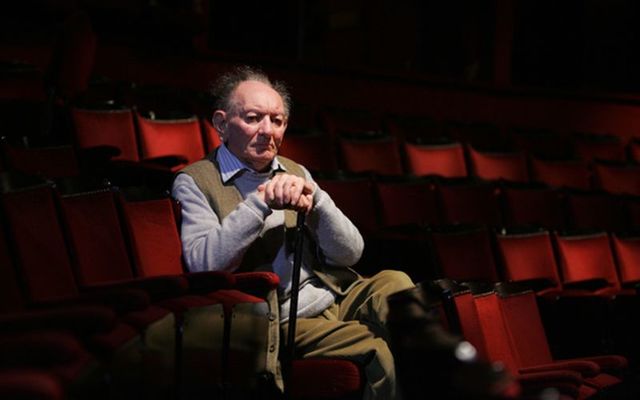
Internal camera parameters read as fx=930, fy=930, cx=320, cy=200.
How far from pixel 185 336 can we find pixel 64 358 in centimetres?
13

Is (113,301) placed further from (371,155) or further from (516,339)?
(371,155)

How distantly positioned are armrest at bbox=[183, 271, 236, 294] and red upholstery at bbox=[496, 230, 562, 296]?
0.45 meters

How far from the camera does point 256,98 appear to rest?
1.95 ft

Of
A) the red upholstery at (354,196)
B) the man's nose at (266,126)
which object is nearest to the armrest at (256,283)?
the man's nose at (266,126)

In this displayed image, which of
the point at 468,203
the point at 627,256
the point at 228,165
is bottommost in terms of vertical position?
the point at 627,256

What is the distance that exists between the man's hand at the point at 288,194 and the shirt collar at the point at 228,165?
50 mm

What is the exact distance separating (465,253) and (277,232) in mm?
290

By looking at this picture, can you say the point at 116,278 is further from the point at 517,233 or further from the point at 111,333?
the point at 517,233

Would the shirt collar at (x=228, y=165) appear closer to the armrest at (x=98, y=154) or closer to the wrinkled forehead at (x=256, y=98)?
the wrinkled forehead at (x=256, y=98)

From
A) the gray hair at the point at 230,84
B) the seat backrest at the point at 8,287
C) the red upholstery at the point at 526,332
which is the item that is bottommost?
the red upholstery at the point at 526,332

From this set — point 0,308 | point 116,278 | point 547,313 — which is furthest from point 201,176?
point 547,313

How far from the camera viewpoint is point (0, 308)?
407 mm

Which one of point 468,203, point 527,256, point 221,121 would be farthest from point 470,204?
point 221,121

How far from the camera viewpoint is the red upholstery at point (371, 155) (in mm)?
1089
